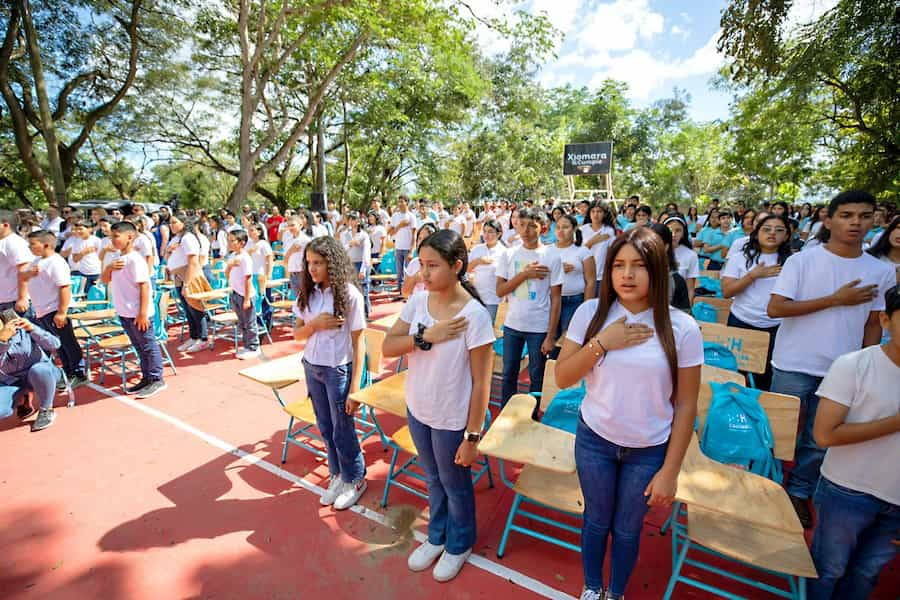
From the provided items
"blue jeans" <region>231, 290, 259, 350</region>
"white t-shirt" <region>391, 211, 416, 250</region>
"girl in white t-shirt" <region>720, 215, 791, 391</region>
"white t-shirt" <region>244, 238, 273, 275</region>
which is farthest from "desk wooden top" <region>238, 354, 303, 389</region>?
"white t-shirt" <region>391, 211, 416, 250</region>

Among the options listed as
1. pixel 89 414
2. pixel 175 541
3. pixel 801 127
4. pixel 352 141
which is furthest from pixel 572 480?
pixel 352 141

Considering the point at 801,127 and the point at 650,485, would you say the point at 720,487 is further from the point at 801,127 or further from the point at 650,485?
the point at 801,127

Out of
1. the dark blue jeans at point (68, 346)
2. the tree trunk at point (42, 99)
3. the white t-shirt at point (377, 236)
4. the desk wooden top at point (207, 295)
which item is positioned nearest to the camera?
the dark blue jeans at point (68, 346)

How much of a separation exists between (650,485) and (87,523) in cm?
360

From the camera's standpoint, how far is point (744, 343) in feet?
11.6

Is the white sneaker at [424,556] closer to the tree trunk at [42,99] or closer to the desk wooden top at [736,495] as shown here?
the desk wooden top at [736,495]

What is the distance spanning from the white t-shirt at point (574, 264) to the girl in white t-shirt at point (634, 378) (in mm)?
2323

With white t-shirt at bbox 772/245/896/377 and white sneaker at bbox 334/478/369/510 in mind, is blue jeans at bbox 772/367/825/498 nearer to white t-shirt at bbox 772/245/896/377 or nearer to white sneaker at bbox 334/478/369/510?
white t-shirt at bbox 772/245/896/377

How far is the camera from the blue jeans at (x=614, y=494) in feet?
6.07

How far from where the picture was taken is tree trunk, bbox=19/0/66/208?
481 inches

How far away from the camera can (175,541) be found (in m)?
2.84

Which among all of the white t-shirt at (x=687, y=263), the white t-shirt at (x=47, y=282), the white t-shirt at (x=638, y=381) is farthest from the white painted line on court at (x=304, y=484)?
the white t-shirt at (x=687, y=263)

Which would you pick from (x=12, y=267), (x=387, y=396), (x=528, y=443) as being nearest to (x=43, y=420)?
(x=12, y=267)

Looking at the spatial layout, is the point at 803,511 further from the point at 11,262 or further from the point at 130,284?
the point at 11,262
